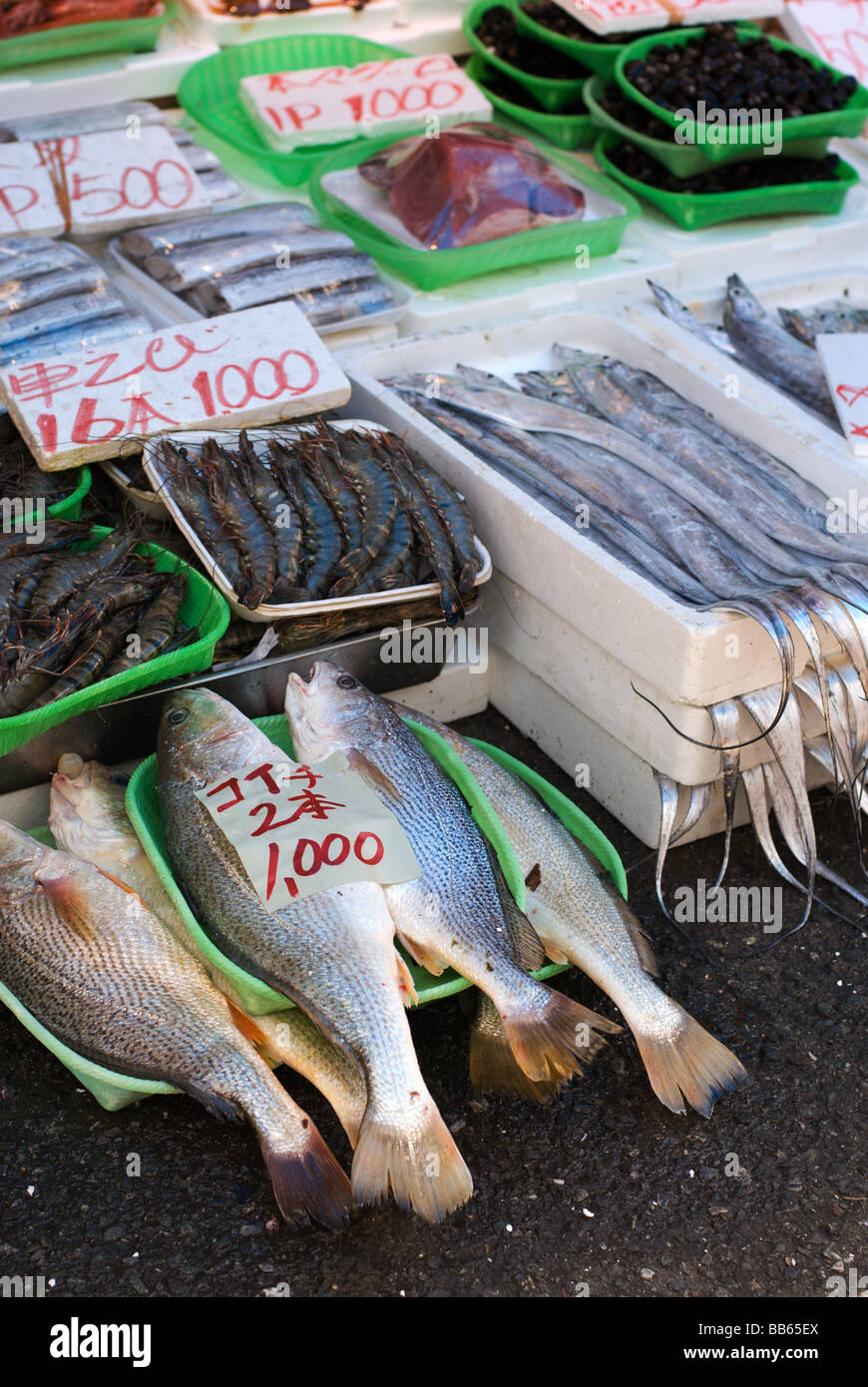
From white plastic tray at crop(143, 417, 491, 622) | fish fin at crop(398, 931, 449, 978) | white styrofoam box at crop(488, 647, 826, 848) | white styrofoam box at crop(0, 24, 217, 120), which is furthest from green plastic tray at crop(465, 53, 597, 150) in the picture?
fish fin at crop(398, 931, 449, 978)

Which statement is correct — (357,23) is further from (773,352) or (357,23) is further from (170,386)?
(170,386)

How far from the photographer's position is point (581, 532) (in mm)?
3445

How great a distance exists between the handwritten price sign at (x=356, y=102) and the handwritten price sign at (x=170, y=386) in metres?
1.65

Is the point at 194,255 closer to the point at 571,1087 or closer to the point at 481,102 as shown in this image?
the point at 481,102

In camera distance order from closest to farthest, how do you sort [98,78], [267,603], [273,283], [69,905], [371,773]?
[69,905] → [371,773] → [267,603] → [273,283] → [98,78]

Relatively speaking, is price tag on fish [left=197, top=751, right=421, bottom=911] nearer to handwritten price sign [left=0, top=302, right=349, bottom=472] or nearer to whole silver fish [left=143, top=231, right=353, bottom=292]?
handwritten price sign [left=0, top=302, right=349, bottom=472]

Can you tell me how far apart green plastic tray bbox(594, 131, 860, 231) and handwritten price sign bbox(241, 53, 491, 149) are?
26.6 inches

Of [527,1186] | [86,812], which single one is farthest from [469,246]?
[527,1186]

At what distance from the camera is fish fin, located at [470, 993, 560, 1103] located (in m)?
2.52

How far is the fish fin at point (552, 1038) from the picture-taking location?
96.1 inches

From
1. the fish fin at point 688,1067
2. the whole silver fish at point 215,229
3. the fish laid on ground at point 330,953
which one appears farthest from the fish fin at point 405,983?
the whole silver fish at point 215,229

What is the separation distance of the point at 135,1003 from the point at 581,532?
170cm

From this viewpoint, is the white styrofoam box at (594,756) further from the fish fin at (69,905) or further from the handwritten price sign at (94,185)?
the handwritten price sign at (94,185)

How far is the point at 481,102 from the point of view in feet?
17.3
